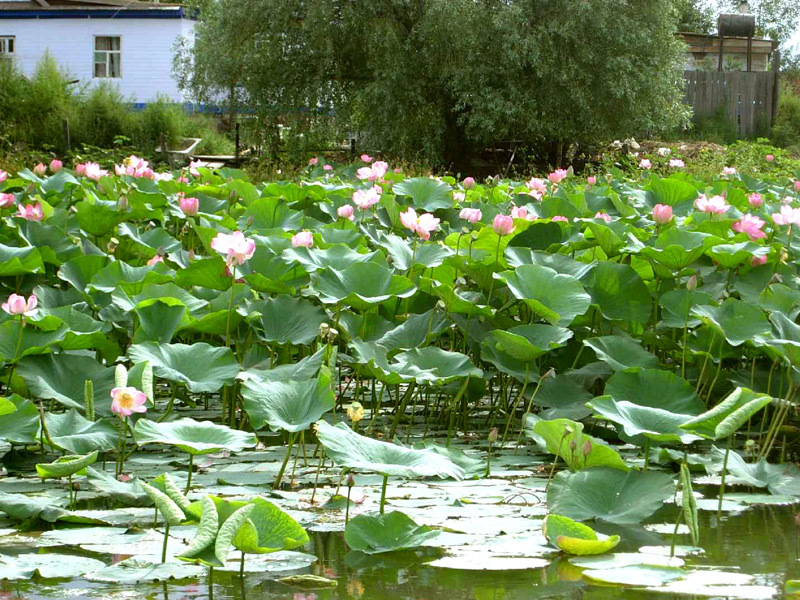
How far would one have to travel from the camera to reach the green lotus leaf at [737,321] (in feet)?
8.06

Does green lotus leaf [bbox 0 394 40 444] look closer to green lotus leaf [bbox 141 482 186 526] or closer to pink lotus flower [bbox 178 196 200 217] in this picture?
green lotus leaf [bbox 141 482 186 526]

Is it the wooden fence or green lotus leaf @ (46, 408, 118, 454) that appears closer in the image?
green lotus leaf @ (46, 408, 118, 454)

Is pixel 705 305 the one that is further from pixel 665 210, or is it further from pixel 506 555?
pixel 506 555

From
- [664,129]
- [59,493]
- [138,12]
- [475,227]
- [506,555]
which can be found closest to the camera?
[506,555]

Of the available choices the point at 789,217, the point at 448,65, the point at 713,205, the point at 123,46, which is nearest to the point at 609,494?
the point at 789,217

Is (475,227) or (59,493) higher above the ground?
(475,227)

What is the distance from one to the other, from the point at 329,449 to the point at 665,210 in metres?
1.82

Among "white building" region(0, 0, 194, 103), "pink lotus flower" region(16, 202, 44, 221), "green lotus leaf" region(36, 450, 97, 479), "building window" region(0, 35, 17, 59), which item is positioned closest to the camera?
"green lotus leaf" region(36, 450, 97, 479)

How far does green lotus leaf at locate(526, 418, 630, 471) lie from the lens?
6.50ft

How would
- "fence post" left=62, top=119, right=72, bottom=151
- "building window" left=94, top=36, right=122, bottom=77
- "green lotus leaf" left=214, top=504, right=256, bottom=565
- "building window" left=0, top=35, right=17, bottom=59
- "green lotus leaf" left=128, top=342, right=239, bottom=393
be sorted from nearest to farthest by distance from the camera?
"green lotus leaf" left=214, top=504, right=256, bottom=565 < "green lotus leaf" left=128, top=342, right=239, bottom=393 < "fence post" left=62, top=119, right=72, bottom=151 < "building window" left=94, top=36, right=122, bottom=77 < "building window" left=0, top=35, right=17, bottom=59

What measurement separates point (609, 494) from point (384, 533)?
0.49 metres

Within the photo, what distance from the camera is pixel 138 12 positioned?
83.8 ft

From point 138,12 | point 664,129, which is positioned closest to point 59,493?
point 664,129

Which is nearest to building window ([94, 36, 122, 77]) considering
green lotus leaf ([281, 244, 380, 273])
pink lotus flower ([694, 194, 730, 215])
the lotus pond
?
the lotus pond
